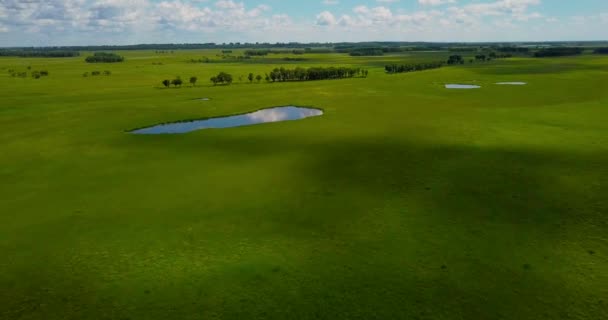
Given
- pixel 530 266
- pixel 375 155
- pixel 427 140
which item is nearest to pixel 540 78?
pixel 427 140

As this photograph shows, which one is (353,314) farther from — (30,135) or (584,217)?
(30,135)

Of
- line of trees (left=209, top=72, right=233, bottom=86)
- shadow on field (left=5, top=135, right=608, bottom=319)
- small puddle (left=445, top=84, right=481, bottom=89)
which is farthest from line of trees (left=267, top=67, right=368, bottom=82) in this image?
shadow on field (left=5, top=135, right=608, bottom=319)

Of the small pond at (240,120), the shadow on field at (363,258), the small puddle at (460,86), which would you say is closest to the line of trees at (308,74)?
the small puddle at (460,86)

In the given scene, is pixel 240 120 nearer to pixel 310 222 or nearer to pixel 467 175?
pixel 467 175

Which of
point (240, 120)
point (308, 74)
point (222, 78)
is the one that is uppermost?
point (308, 74)

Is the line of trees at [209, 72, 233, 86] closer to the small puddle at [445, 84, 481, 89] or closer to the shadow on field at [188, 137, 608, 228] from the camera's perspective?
the small puddle at [445, 84, 481, 89]

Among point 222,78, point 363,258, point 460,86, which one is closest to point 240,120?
point 363,258
